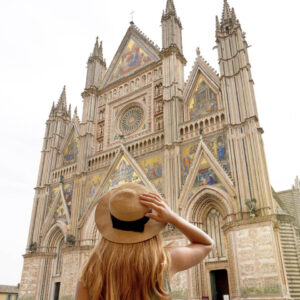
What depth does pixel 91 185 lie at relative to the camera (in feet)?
65.6

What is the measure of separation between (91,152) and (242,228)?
12036mm

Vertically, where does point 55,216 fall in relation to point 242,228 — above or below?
above

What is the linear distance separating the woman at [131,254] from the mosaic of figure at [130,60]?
69.9 ft

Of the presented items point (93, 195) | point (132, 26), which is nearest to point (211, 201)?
point (93, 195)

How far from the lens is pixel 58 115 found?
2527 centimetres

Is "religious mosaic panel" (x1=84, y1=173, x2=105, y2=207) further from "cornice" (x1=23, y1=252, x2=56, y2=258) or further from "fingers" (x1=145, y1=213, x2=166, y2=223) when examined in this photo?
"fingers" (x1=145, y1=213, x2=166, y2=223)

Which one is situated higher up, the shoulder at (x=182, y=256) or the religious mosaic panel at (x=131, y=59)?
the religious mosaic panel at (x=131, y=59)

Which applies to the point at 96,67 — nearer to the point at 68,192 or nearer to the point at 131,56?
the point at 131,56

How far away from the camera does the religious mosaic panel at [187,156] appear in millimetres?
16247

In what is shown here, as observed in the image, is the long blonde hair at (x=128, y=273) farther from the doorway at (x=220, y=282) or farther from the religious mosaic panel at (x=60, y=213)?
the religious mosaic panel at (x=60, y=213)

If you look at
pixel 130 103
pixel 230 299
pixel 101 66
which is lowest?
pixel 230 299

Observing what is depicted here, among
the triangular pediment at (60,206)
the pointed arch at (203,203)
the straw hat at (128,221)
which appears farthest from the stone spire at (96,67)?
the straw hat at (128,221)

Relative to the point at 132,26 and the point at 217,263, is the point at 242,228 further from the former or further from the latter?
the point at 132,26

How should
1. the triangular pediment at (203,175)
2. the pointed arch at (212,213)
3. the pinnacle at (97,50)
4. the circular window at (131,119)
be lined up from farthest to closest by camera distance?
the pinnacle at (97,50) < the circular window at (131,119) < the triangular pediment at (203,175) < the pointed arch at (212,213)
